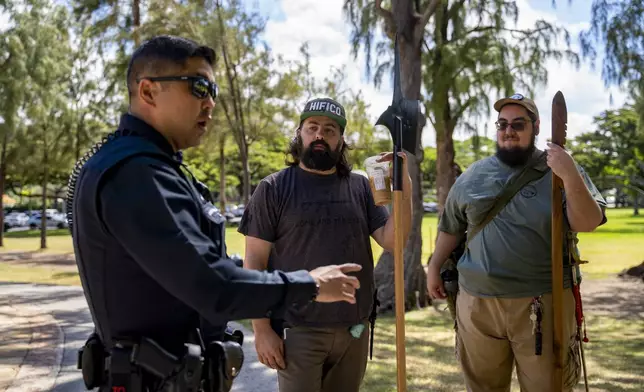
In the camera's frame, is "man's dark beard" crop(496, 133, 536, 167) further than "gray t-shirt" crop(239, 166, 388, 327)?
Yes

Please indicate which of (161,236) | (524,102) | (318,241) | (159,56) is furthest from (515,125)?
(161,236)

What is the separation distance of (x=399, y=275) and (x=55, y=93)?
23.7m

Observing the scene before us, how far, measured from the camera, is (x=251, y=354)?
7383 millimetres

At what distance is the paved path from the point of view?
6.29 m

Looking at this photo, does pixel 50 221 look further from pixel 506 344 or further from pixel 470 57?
pixel 506 344

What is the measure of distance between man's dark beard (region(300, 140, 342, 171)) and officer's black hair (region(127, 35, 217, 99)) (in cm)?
130

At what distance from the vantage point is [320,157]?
3488mm

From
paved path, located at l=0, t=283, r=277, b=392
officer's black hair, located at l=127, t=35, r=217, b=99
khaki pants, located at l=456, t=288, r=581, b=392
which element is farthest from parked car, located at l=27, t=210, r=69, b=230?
officer's black hair, located at l=127, t=35, r=217, b=99

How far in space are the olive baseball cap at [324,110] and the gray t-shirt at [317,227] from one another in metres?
0.29

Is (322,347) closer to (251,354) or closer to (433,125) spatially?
(251,354)

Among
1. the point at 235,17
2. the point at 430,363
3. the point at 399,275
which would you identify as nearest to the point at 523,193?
the point at 399,275

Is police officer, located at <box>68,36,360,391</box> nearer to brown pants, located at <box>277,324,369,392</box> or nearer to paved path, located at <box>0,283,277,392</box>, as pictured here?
brown pants, located at <box>277,324,369,392</box>

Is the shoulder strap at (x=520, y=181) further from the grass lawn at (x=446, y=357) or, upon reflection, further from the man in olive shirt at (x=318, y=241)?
the grass lawn at (x=446, y=357)

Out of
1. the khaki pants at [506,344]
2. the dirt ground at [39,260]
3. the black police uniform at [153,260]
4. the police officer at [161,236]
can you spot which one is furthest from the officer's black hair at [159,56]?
the dirt ground at [39,260]
